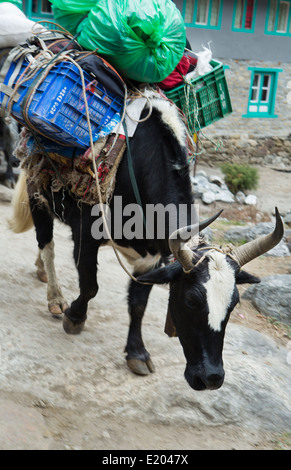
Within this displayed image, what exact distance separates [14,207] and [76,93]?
166 cm

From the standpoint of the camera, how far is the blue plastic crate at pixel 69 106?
3186 mm

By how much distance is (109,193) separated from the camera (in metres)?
3.40

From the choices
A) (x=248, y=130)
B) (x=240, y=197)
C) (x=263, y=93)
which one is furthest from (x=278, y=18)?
(x=240, y=197)

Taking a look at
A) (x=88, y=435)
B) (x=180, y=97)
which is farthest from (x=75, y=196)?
(x=88, y=435)

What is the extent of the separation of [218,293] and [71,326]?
148cm

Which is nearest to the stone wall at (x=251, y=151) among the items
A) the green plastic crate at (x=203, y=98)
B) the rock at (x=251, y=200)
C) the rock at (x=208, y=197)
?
the rock at (x=251, y=200)

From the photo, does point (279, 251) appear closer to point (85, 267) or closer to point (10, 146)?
point (10, 146)

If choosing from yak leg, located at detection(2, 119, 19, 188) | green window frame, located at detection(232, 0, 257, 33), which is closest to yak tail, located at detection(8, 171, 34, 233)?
yak leg, located at detection(2, 119, 19, 188)

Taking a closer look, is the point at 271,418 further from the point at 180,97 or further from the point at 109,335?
the point at 180,97

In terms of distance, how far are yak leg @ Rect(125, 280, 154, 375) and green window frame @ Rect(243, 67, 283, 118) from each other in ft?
40.9

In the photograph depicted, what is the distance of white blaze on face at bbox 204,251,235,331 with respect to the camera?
8.96 feet

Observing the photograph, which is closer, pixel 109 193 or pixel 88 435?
pixel 88 435

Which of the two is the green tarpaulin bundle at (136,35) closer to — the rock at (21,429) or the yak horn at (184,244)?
the yak horn at (184,244)

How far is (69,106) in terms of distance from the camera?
10.5 feet
